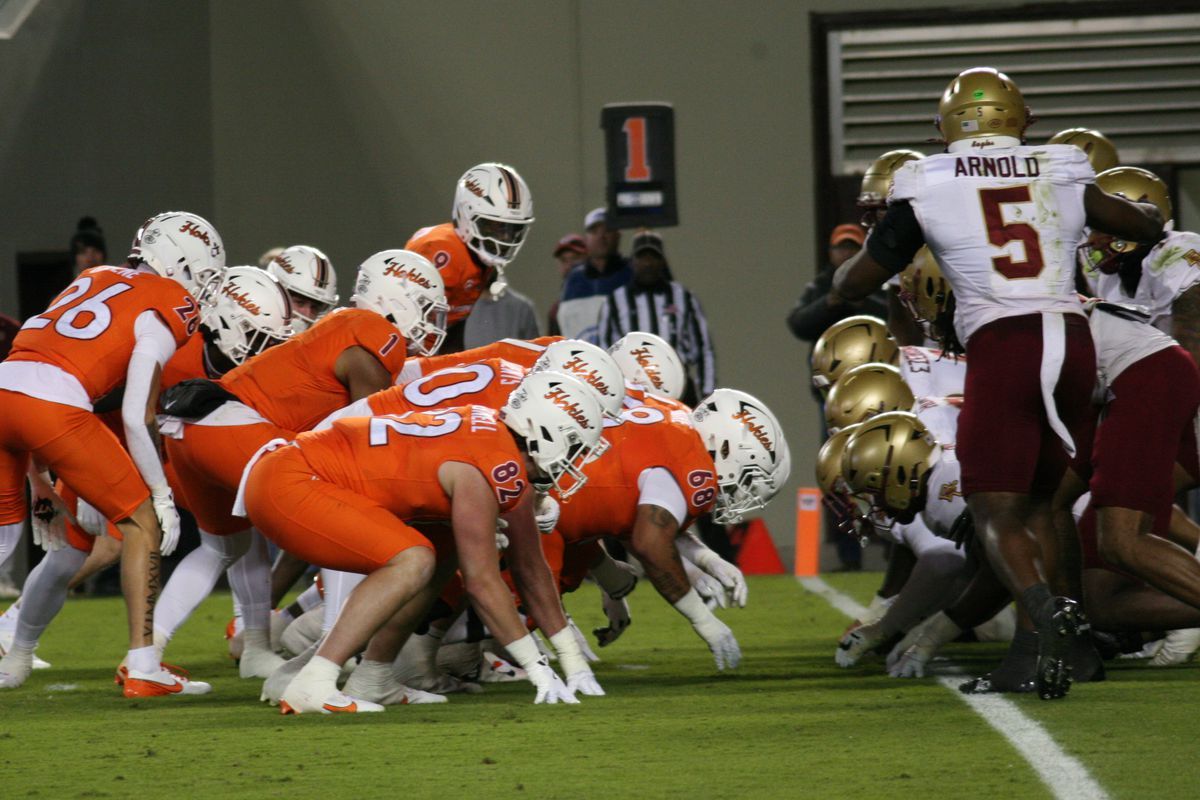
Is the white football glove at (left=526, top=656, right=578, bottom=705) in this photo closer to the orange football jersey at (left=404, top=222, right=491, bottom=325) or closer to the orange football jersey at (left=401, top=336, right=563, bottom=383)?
the orange football jersey at (left=401, top=336, right=563, bottom=383)

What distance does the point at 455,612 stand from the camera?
240 inches

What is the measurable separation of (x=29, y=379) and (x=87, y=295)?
0.39 meters

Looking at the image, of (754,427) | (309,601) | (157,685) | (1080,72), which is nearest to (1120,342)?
(754,427)

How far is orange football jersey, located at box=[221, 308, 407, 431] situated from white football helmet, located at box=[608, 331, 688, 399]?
110cm

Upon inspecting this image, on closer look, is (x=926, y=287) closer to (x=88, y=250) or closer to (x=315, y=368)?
(x=315, y=368)

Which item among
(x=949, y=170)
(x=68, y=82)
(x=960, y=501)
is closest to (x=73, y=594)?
(x=68, y=82)

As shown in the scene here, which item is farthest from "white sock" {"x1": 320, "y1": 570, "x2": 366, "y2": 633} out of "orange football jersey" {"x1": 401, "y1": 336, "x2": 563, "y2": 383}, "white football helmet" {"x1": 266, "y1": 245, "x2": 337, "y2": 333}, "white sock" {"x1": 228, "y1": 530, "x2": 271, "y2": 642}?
"white football helmet" {"x1": 266, "y1": 245, "x2": 337, "y2": 333}

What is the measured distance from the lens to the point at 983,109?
546cm

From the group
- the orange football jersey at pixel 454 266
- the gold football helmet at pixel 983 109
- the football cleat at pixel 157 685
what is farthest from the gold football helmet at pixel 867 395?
the football cleat at pixel 157 685

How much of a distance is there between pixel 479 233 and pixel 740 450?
5.88 feet

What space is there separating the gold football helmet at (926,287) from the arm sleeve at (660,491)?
1050 millimetres

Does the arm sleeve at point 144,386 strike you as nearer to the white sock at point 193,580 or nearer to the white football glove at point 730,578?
the white sock at point 193,580

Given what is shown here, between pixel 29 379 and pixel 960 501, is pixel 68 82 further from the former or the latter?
pixel 960 501

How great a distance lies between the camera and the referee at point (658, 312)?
1090 cm
